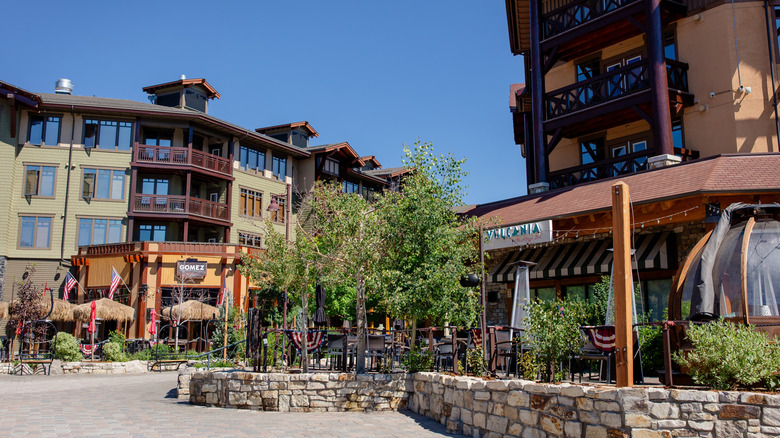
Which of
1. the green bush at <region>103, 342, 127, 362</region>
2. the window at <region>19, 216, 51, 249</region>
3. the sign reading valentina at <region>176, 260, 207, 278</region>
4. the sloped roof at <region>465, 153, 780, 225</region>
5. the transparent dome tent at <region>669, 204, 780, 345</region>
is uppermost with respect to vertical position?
the window at <region>19, 216, 51, 249</region>

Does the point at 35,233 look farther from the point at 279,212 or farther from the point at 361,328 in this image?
the point at 361,328

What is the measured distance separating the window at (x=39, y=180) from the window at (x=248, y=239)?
35.0 ft

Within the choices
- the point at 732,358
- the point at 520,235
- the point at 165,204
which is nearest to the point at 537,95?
the point at 520,235

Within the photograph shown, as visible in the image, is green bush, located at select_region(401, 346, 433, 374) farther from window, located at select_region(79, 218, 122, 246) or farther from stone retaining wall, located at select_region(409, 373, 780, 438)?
window, located at select_region(79, 218, 122, 246)

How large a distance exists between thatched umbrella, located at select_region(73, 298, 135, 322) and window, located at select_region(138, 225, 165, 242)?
28.0ft

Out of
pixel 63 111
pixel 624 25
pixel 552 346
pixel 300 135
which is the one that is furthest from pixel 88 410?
pixel 300 135

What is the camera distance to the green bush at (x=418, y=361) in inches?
518

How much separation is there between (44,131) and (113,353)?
17851 mm

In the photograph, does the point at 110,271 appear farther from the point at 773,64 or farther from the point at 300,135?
the point at 773,64

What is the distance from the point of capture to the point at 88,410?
1285 cm

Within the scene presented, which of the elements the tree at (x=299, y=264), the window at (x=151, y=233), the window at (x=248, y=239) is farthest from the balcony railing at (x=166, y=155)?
the tree at (x=299, y=264)

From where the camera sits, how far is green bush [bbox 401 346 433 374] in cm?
1315

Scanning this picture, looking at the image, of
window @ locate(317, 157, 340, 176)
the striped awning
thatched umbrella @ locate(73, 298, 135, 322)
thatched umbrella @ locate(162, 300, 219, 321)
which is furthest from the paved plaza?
window @ locate(317, 157, 340, 176)

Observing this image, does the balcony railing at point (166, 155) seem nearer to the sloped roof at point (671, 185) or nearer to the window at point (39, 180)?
the window at point (39, 180)
